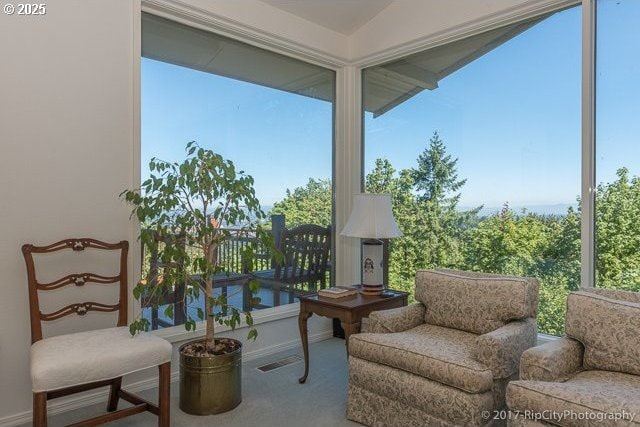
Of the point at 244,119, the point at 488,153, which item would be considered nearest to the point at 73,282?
the point at 244,119

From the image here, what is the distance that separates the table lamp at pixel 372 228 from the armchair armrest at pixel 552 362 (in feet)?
4.06

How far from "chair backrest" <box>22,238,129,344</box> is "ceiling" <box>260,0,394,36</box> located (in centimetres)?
228

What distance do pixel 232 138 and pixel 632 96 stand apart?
8.86 feet

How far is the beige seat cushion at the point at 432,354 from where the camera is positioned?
2.06m

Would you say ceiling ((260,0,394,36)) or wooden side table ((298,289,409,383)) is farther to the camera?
ceiling ((260,0,394,36))

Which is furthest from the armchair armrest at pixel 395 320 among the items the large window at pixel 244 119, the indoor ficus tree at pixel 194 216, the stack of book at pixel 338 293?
the large window at pixel 244 119

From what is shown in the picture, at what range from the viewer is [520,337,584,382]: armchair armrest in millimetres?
1948

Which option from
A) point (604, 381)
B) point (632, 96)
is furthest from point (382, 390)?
point (632, 96)

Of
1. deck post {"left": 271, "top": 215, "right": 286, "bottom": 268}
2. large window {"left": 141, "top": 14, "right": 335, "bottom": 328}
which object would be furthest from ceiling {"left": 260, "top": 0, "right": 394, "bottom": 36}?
deck post {"left": 271, "top": 215, "right": 286, "bottom": 268}

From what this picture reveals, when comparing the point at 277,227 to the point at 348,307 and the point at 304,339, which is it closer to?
the point at 304,339

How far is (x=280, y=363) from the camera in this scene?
347 cm

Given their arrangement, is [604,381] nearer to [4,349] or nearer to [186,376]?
[186,376]

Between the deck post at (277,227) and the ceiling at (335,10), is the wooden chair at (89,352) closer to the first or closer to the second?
the deck post at (277,227)

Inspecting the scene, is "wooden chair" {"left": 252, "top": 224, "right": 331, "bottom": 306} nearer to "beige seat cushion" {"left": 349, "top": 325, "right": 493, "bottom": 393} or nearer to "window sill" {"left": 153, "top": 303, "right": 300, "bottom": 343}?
"window sill" {"left": 153, "top": 303, "right": 300, "bottom": 343}
